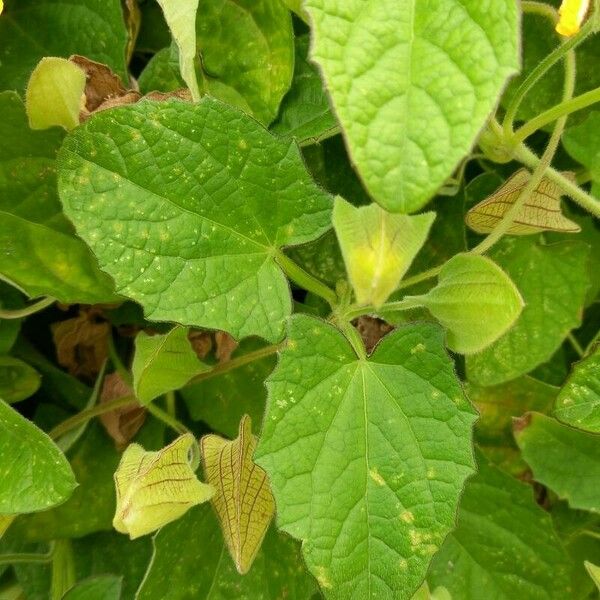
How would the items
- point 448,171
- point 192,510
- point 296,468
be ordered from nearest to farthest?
point 448,171 → point 296,468 → point 192,510

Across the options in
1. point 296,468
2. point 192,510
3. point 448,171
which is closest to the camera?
point 448,171

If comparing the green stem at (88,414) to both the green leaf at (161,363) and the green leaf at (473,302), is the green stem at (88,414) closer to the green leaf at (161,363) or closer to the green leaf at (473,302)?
the green leaf at (161,363)

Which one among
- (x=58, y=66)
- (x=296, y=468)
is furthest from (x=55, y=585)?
(x=58, y=66)

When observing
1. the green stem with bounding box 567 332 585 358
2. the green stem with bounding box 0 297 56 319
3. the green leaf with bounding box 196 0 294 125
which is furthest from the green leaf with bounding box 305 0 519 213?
the green stem with bounding box 567 332 585 358

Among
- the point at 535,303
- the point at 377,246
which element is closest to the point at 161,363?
the point at 377,246

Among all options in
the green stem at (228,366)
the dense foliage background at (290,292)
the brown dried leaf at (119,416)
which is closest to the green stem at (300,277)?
the dense foliage background at (290,292)

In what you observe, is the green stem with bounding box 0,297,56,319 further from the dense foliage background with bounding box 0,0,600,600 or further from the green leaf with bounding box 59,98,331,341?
the green leaf with bounding box 59,98,331,341

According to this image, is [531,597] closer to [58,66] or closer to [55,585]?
[55,585]
